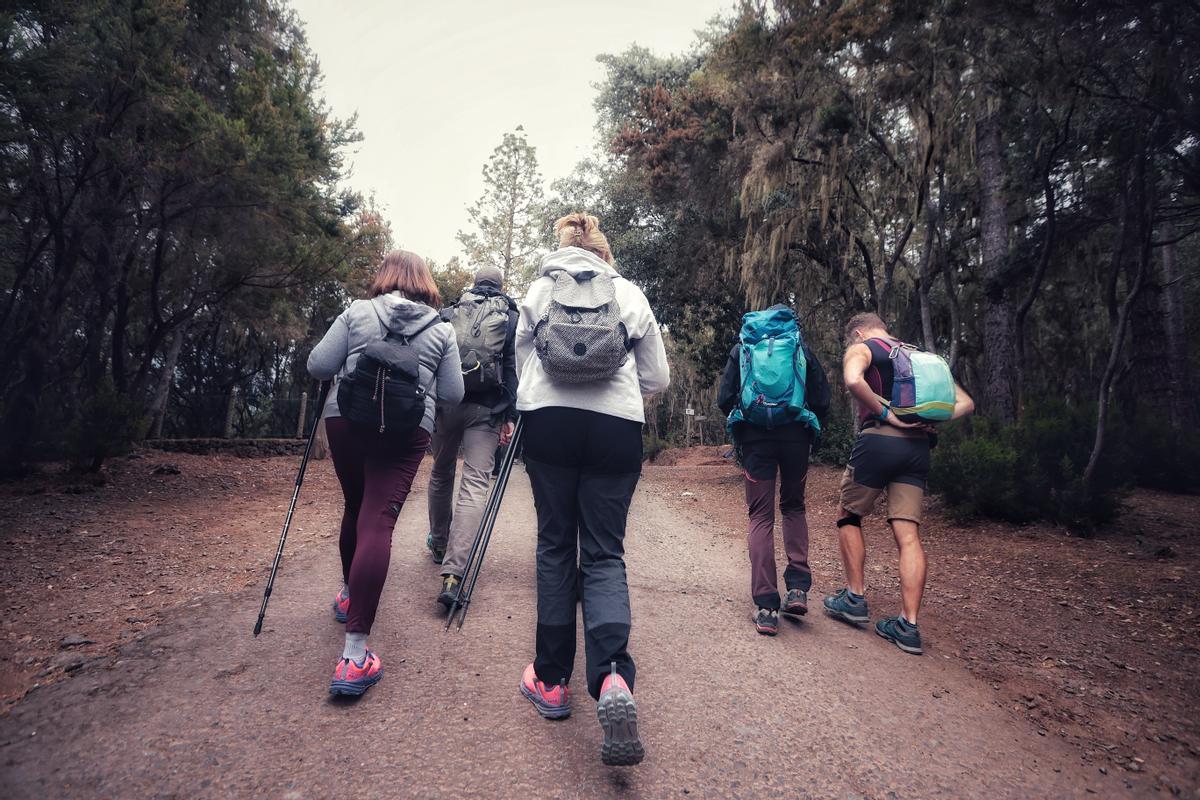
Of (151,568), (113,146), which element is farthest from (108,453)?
(151,568)

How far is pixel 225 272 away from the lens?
36.0 ft

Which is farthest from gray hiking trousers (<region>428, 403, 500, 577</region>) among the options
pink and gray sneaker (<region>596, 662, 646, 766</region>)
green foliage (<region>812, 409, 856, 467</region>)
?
green foliage (<region>812, 409, 856, 467</region>)

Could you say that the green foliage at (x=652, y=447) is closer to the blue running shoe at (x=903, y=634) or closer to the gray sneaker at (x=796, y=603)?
the gray sneaker at (x=796, y=603)

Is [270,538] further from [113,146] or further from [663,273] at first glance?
[663,273]

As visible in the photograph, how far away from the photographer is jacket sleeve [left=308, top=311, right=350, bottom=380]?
2736mm

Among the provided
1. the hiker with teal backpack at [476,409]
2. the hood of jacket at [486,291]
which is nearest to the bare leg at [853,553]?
the hiker with teal backpack at [476,409]

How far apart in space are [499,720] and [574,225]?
2.10 meters

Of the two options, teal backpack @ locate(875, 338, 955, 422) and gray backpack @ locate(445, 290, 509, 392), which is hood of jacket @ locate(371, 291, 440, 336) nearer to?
gray backpack @ locate(445, 290, 509, 392)

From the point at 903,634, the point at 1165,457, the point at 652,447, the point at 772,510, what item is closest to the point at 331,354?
the point at 772,510

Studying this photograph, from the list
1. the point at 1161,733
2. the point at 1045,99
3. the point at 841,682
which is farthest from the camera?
the point at 1045,99

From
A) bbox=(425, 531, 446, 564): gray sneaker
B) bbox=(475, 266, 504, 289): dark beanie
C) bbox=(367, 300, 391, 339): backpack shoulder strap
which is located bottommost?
bbox=(425, 531, 446, 564): gray sneaker

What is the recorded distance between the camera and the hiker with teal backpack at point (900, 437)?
11.4 ft

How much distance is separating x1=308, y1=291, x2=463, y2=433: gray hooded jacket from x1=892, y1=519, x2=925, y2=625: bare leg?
100 inches

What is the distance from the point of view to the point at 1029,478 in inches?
265
